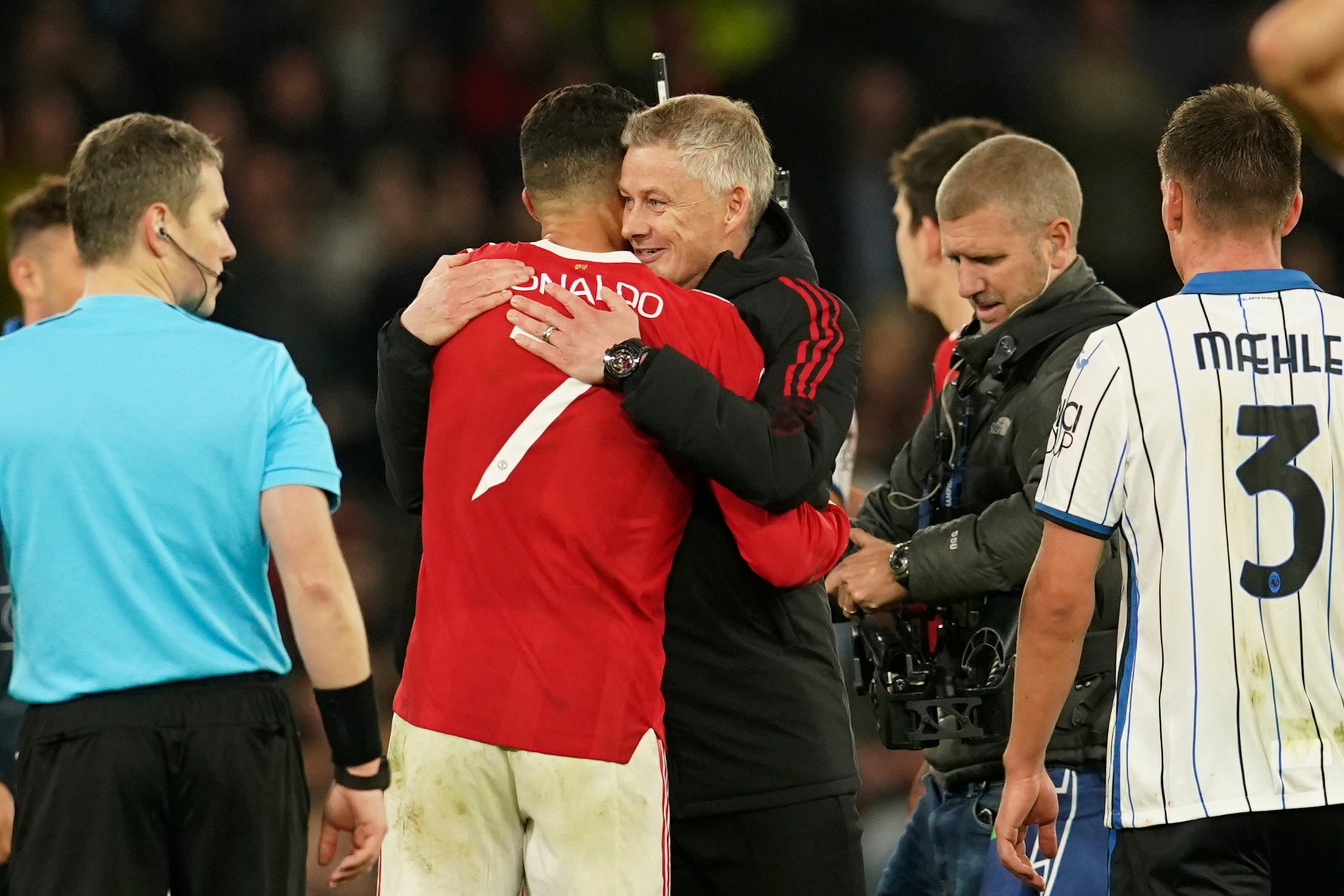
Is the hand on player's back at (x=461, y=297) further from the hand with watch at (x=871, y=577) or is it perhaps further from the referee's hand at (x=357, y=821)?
the hand with watch at (x=871, y=577)

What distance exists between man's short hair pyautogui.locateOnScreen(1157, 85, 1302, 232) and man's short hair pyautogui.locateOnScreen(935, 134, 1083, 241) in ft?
3.43

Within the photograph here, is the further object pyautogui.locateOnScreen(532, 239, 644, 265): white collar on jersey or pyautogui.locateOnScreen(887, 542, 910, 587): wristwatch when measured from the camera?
pyautogui.locateOnScreen(887, 542, 910, 587): wristwatch

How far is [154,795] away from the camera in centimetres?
299

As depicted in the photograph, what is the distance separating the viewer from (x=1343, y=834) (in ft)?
8.35

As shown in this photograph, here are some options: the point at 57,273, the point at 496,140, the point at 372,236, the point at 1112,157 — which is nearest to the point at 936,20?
the point at 1112,157

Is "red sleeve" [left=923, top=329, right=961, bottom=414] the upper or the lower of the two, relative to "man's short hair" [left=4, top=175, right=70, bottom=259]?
lower

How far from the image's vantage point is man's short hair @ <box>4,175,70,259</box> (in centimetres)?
467

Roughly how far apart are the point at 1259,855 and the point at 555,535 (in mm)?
1273

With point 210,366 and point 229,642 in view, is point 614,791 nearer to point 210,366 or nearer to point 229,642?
point 229,642

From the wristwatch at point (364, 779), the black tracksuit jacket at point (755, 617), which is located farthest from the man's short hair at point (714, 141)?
the wristwatch at point (364, 779)

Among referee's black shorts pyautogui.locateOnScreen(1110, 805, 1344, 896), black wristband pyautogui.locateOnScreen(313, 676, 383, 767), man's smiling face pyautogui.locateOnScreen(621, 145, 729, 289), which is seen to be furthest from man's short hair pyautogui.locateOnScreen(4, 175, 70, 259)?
referee's black shorts pyautogui.locateOnScreen(1110, 805, 1344, 896)

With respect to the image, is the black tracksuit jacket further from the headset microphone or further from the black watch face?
the headset microphone

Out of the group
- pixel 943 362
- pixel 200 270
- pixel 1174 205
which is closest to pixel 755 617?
pixel 1174 205

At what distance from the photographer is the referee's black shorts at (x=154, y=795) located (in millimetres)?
2961
